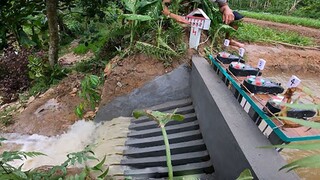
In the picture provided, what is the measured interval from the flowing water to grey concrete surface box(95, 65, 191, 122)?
1428 millimetres

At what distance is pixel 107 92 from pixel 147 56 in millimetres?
749

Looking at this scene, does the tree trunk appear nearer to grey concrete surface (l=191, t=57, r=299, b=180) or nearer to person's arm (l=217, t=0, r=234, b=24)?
person's arm (l=217, t=0, r=234, b=24)

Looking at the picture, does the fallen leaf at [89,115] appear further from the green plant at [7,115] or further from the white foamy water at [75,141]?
the green plant at [7,115]

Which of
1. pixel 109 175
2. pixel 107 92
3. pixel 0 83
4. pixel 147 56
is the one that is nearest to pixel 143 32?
pixel 147 56

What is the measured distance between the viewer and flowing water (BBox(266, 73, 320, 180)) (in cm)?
215

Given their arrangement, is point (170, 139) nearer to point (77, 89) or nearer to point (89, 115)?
point (89, 115)

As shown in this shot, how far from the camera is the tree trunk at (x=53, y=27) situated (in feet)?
13.6

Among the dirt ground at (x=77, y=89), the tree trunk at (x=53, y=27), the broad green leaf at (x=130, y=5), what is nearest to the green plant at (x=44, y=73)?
the tree trunk at (x=53, y=27)

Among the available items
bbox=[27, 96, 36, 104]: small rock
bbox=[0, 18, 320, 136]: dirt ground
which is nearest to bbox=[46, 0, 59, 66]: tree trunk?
bbox=[0, 18, 320, 136]: dirt ground

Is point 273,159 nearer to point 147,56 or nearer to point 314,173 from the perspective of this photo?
point 314,173

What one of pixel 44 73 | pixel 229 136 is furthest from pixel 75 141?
pixel 44 73

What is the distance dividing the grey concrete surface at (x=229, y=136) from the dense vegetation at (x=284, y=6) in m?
17.4

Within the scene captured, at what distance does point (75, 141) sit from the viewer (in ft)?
10.5

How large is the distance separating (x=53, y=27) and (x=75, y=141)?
7.56 ft
